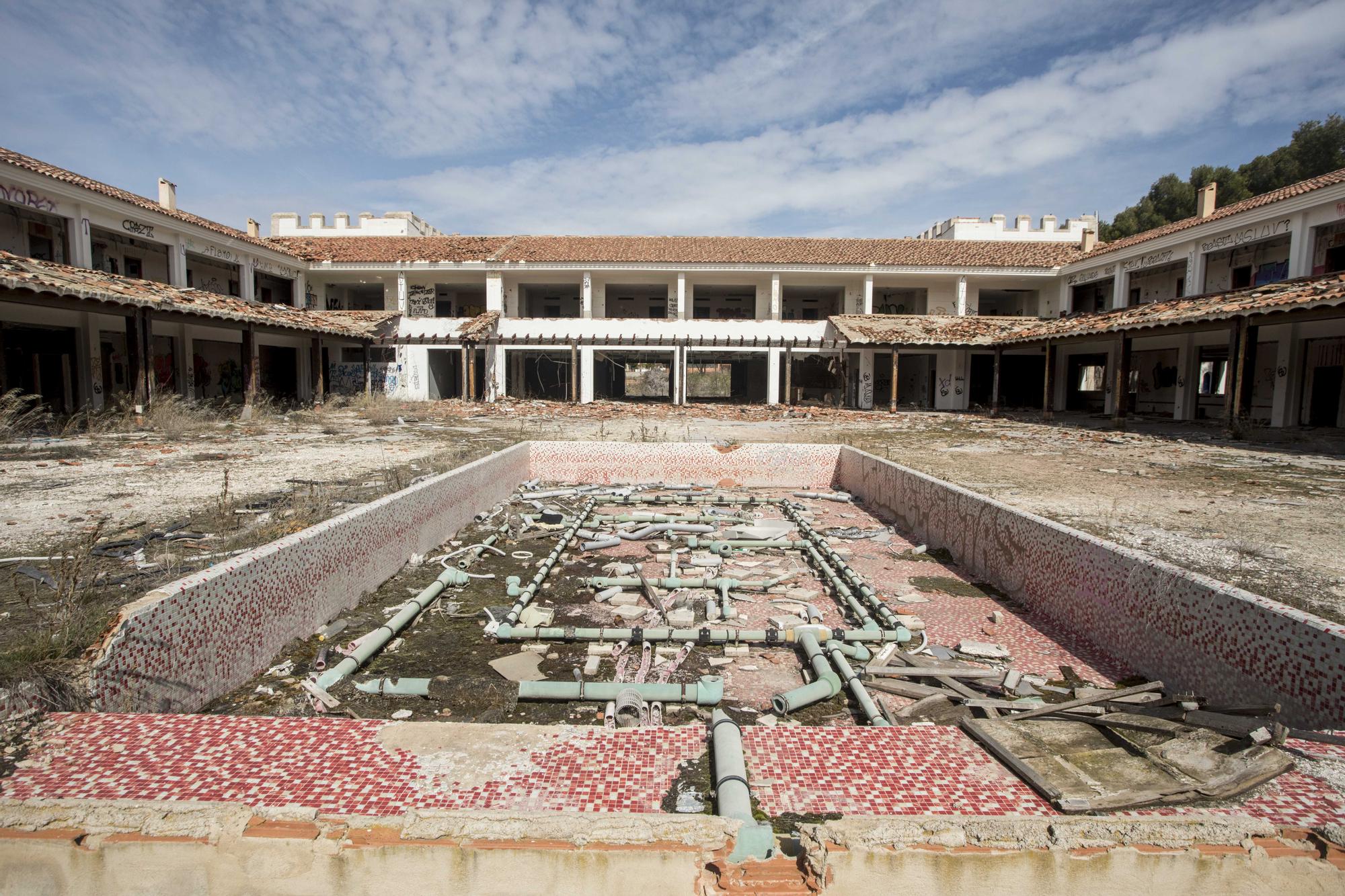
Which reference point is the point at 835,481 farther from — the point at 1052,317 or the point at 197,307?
the point at 1052,317

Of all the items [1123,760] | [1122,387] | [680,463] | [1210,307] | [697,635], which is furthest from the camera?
[1122,387]

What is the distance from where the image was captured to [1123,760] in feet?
8.68

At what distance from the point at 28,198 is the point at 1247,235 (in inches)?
1316

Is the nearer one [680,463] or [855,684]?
[855,684]

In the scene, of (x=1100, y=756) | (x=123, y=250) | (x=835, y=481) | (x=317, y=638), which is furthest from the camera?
(x=123, y=250)

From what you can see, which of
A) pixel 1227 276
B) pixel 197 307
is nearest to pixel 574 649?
pixel 197 307

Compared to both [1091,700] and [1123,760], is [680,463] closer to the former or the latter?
[1091,700]

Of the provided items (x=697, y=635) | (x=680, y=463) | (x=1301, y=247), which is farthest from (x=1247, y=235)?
(x=697, y=635)

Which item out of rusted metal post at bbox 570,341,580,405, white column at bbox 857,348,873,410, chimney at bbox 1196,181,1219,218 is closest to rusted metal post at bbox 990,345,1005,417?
white column at bbox 857,348,873,410

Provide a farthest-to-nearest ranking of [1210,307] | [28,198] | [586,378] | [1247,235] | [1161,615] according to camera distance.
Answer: [586,378], [1247,235], [1210,307], [28,198], [1161,615]

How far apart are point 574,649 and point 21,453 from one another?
1087 cm

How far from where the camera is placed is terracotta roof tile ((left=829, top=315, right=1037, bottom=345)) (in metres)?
26.5

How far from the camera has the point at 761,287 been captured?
1245 inches

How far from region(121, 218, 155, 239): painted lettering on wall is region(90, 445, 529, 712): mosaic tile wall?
20.5 meters
